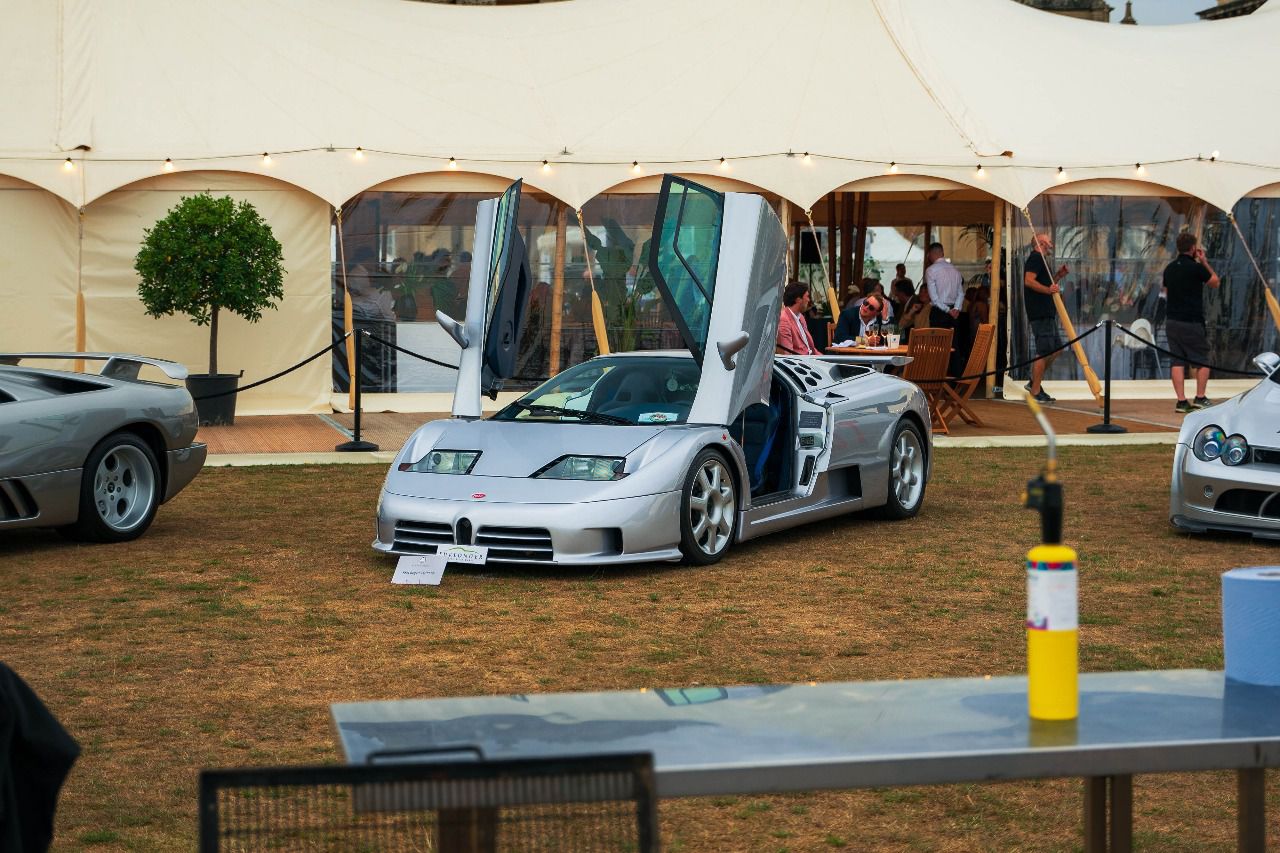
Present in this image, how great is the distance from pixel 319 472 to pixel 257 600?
567 centimetres

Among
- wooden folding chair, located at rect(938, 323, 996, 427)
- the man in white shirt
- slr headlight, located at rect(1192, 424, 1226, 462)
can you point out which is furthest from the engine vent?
the man in white shirt

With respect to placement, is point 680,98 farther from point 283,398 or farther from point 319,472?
point 319,472

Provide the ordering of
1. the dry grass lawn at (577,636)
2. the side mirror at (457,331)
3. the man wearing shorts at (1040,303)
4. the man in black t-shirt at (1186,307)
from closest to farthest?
the dry grass lawn at (577,636), the side mirror at (457,331), the man in black t-shirt at (1186,307), the man wearing shorts at (1040,303)

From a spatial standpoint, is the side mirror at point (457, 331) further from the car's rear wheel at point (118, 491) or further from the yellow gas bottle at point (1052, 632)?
the yellow gas bottle at point (1052, 632)

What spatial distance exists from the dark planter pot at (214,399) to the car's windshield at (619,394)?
8361 millimetres

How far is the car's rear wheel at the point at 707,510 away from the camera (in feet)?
30.1

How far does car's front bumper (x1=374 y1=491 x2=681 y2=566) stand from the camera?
8.84 meters

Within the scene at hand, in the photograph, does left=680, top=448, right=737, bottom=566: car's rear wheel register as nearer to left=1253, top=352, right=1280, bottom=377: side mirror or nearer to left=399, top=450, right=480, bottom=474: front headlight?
left=399, top=450, right=480, bottom=474: front headlight

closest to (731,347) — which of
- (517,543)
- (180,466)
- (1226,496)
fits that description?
(517,543)

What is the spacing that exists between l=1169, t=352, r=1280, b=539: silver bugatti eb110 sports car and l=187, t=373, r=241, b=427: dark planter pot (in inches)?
426

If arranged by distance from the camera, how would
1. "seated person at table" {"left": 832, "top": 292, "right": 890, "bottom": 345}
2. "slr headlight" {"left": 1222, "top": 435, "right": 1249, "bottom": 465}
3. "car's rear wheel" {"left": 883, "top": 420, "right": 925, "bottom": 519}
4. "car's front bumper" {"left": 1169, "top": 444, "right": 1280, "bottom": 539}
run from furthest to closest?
1. "seated person at table" {"left": 832, "top": 292, "right": 890, "bottom": 345}
2. "car's rear wheel" {"left": 883, "top": 420, "right": 925, "bottom": 519}
3. "slr headlight" {"left": 1222, "top": 435, "right": 1249, "bottom": 465}
4. "car's front bumper" {"left": 1169, "top": 444, "right": 1280, "bottom": 539}

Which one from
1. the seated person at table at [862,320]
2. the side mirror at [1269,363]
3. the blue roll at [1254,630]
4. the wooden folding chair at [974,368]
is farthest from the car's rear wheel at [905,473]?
the blue roll at [1254,630]

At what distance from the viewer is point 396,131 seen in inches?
767

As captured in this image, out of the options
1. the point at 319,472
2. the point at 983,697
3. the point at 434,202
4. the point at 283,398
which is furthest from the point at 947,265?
the point at 983,697
